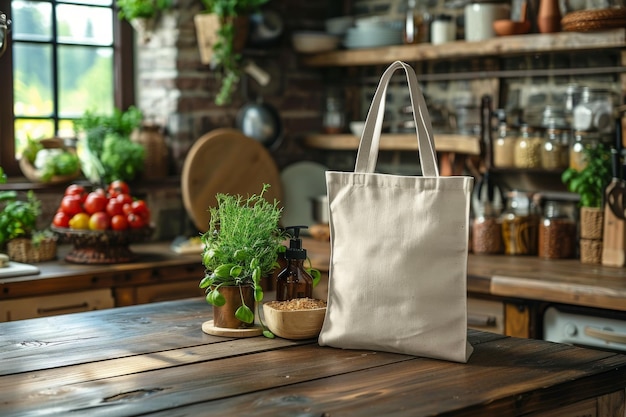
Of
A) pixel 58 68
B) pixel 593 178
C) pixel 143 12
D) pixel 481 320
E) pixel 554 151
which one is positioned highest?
pixel 143 12

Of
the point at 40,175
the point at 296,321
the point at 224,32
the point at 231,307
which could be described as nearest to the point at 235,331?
the point at 231,307

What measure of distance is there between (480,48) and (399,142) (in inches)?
24.2

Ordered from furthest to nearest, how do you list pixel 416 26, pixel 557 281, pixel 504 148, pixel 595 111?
pixel 416 26
pixel 504 148
pixel 595 111
pixel 557 281

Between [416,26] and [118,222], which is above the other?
[416,26]

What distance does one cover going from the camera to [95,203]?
12.2 ft

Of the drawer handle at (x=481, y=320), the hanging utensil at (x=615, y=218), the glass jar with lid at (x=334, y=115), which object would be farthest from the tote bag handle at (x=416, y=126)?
the glass jar with lid at (x=334, y=115)

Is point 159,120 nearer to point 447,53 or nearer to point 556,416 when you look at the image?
point 447,53

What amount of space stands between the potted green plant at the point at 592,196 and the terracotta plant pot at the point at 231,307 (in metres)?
1.85

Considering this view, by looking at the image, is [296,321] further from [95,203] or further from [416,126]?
[95,203]

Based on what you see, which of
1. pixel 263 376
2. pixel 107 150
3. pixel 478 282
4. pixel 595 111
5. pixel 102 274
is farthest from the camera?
pixel 107 150

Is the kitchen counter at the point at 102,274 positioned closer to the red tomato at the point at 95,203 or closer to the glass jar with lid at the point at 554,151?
the red tomato at the point at 95,203

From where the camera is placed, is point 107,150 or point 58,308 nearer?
point 58,308

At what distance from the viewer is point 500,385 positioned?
5.81 feet

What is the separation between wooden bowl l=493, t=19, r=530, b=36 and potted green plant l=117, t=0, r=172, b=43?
5.10 ft
